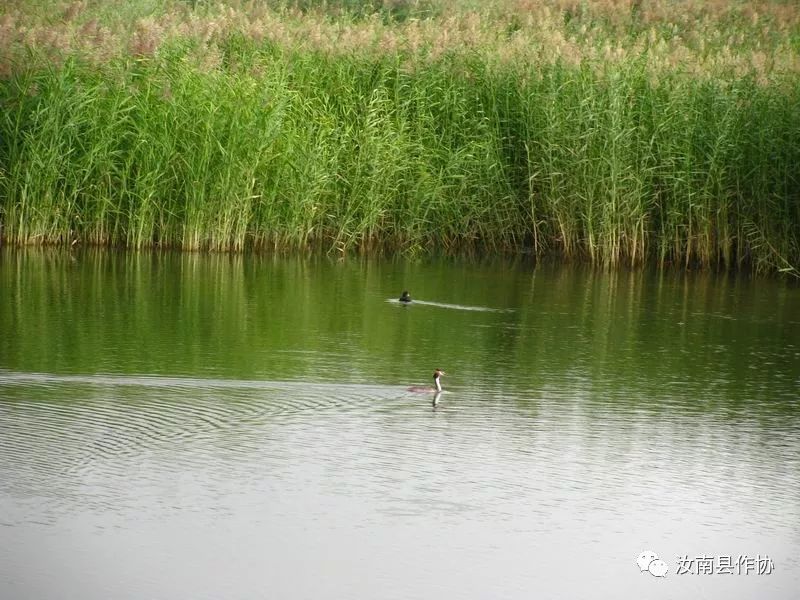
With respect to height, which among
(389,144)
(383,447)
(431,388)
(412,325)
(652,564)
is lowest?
(652,564)

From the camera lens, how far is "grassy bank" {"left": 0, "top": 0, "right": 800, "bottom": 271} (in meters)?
14.0

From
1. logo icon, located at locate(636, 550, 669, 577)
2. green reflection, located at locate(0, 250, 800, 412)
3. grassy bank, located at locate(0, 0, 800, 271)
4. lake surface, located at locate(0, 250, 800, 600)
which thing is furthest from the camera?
grassy bank, located at locate(0, 0, 800, 271)

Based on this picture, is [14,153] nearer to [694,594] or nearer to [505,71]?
[505,71]

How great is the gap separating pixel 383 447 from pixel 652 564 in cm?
177

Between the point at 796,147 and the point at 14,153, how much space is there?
7668 millimetres

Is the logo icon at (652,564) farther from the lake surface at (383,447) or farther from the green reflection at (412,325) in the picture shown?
the green reflection at (412,325)

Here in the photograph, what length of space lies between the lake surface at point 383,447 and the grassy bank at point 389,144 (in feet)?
8.44

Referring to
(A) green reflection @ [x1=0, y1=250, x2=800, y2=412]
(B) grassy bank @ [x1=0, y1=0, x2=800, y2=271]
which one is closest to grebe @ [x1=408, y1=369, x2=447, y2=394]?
(A) green reflection @ [x1=0, y1=250, x2=800, y2=412]

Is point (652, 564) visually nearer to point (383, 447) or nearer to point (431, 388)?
point (383, 447)

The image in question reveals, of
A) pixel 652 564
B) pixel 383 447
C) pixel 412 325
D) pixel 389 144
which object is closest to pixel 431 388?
pixel 383 447

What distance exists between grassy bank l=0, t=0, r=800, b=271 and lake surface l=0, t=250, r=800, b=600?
2573 mm

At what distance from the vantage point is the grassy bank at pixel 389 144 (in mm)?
14000

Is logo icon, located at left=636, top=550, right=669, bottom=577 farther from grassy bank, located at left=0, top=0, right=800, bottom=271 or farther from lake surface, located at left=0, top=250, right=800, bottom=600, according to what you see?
grassy bank, located at left=0, top=0, right=800, bottom=271

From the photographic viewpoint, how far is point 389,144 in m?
15.1
